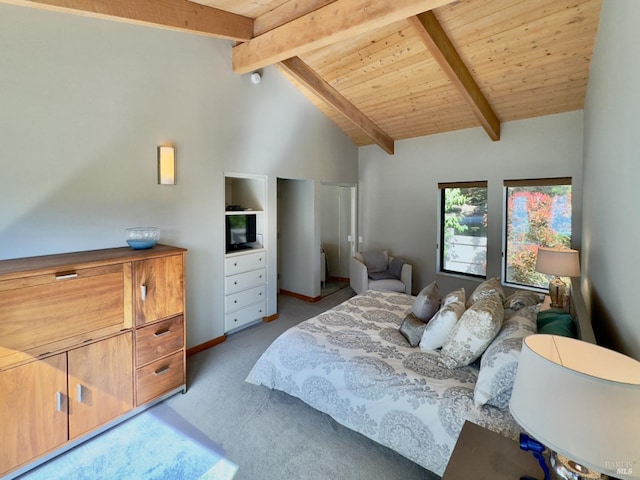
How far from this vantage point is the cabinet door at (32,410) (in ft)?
5.72

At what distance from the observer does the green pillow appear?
1.81 m

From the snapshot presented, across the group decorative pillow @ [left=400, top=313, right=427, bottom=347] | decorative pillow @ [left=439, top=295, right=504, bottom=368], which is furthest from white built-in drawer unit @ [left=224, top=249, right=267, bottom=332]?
decorative pillow @ [left=439, top=295, right=504, bottom=368]

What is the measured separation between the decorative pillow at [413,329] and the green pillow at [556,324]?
0.76 meters

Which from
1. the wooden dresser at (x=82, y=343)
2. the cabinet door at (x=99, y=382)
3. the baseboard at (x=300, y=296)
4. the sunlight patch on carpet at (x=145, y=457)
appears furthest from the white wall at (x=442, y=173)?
the cabinet door at (x=99, y=382)

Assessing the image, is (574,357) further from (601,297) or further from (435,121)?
(435,121)

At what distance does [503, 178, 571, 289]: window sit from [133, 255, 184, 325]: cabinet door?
447cm

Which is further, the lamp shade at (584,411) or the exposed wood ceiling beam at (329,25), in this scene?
the exposed wood ceiling beam at (329,25)

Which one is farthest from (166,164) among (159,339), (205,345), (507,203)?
(507,203)

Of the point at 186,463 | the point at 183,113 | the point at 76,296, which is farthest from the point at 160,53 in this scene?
the point at 186,463

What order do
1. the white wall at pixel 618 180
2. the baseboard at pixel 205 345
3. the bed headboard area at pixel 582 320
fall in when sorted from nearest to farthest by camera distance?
the white wall at pixel 618 180 < the bed headboard area at pixel 582 320 < the baseboard at pixel 205 345

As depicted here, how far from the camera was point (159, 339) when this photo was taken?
2.47 meters

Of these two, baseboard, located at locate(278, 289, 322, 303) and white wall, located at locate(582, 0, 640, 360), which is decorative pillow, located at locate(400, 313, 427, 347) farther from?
baseboard, located at locate(278, 289, 322, 303)

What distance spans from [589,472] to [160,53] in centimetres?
395

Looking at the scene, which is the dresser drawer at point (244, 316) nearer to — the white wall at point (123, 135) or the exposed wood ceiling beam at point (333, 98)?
the white wall at point (123, 135)
